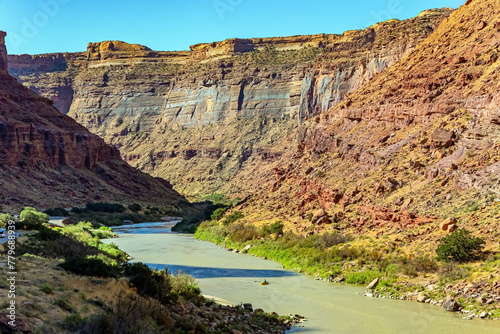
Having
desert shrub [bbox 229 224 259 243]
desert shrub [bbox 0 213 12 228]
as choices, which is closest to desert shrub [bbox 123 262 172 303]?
desert shrub [bbox 0 213 12 228]

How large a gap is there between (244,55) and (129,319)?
535 ft

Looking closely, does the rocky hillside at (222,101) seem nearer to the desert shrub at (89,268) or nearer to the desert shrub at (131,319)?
the desert shrub at (89,268)

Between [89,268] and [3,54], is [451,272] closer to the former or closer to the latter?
[89,268]

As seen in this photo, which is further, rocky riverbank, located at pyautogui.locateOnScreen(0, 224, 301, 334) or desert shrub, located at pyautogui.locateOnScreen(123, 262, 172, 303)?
desert shrub, located at pyautogui.locateOnScreen(123, 262, 172, 303)

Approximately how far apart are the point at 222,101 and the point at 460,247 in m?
140

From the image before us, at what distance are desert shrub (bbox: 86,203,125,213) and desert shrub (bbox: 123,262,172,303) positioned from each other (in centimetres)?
6761

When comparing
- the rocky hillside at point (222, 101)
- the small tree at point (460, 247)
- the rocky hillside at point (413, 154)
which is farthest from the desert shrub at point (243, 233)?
the rocky hillside at point (222, 101)

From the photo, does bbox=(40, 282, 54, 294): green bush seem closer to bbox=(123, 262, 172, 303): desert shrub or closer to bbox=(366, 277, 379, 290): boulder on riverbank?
bbox=(123, 262, 172, 303): desert shrub

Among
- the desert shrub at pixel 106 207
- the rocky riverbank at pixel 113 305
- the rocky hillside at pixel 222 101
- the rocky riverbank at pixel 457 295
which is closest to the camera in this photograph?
the rocky riverbank at pixel 113 305

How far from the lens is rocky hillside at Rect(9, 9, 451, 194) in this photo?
141500mm

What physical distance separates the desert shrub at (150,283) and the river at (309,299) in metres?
5.26

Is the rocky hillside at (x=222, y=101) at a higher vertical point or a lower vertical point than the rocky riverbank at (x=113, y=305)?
higher

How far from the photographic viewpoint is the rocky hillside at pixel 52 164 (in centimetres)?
8606

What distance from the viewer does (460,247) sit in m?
27.9
